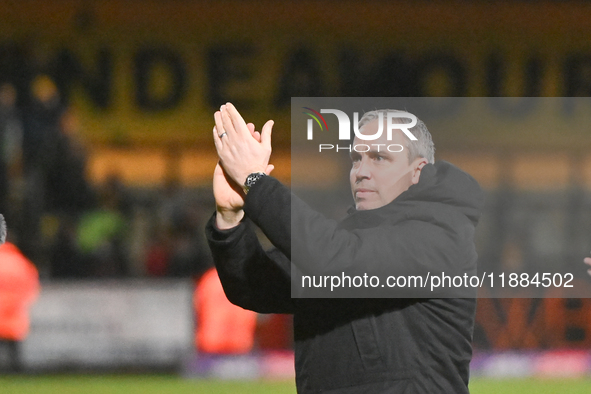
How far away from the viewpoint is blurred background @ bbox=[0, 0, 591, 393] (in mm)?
8039

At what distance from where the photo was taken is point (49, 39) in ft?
37.7

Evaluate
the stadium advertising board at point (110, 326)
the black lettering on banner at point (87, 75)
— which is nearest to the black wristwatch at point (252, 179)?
the stadium advertising board at point (110, 326)

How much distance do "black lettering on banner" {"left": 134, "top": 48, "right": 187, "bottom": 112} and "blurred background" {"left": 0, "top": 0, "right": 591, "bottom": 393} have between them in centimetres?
3

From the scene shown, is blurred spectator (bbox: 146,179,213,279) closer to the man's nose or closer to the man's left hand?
the man's nose

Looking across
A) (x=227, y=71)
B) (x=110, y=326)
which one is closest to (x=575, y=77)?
(x=227, y=71)

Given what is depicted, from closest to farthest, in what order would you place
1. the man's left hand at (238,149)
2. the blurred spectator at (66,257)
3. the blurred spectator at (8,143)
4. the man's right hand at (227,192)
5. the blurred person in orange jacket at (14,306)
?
the man's left hand at (238,149) → the man's right hand at (227,192) → the blurred person in orange jacket at (14,306) → the blurred spectator at (66,257) → the blurred spectator at (8,143)

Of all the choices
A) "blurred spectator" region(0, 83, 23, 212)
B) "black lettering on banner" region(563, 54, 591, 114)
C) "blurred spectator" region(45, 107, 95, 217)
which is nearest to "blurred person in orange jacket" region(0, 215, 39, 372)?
"blurred spectator" region(0, 83, 23, 212)

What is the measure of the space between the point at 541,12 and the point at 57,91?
7.22m

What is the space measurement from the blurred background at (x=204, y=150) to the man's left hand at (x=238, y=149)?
3470 millimetres

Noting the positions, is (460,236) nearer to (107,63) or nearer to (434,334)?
(434,334)

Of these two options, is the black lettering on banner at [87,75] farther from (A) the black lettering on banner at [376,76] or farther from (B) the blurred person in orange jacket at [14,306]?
(B) the blurred person in orange jacket at [14,306]

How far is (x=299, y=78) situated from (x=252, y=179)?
9.46 metres

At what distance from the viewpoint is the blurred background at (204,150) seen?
316 inches

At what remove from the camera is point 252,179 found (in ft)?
7.29
